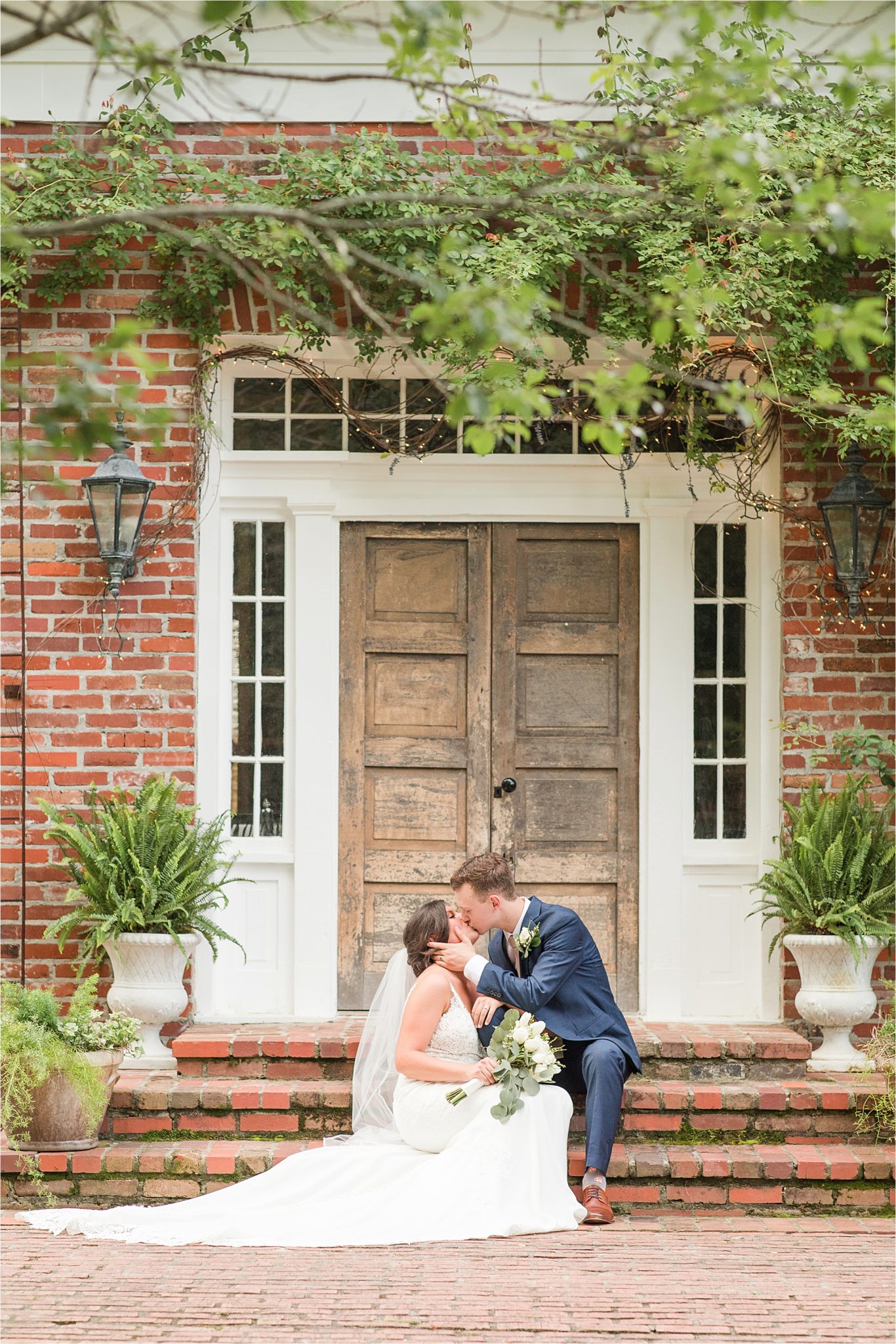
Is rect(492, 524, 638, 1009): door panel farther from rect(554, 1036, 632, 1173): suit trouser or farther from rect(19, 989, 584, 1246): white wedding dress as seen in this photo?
rect(19, 989, 584, 1246): white wedding dress

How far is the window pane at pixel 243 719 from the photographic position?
6.01 m

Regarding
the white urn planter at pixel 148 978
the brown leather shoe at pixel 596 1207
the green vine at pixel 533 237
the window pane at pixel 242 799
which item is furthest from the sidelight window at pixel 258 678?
the brown leather shoe at pixel 596 1207

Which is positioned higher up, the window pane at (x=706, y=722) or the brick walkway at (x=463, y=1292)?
the window pane at (x=706, y=722)

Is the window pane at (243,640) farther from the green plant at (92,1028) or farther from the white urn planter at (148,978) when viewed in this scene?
the green plant at (92,1028)

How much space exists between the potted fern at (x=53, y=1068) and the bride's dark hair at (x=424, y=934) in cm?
111

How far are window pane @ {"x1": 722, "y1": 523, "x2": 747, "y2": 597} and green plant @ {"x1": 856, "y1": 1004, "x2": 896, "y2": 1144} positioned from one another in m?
2.01

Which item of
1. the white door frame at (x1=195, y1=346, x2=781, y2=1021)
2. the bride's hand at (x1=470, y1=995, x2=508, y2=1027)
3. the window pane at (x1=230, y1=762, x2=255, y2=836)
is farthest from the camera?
the window pane at (x1=230, y1=762, x2=255, y2=836)

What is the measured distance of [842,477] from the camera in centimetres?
577

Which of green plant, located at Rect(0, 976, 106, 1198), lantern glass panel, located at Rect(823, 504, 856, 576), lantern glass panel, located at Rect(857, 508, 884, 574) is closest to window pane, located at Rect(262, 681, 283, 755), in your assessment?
green plant, located at Rect(0, 976, 106, 1198)

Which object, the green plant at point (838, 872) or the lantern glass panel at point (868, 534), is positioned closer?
the green plant at point (838, 872)

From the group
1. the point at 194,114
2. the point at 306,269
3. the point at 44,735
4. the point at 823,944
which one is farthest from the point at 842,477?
the point at 44,735

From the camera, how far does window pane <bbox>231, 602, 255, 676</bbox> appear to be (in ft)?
19.7

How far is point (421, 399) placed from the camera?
237 inches

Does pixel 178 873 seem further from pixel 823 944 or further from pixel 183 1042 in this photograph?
pixel 823 944
